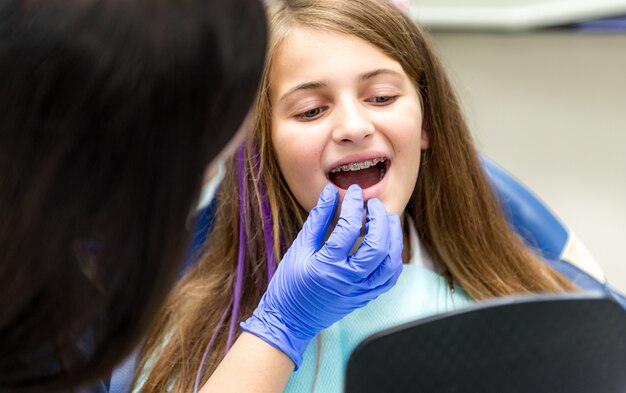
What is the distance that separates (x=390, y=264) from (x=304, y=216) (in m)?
0.27

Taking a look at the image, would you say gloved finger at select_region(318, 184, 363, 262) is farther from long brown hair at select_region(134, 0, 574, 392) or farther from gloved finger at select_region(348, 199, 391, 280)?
long brown hair at select_region(134, 0, 574, 392)

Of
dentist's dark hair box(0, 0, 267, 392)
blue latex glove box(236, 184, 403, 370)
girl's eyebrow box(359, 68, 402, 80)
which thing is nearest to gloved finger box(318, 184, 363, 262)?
blue latex glove box(236, 184, 403, 370)

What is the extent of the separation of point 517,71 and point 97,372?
2.30 metres

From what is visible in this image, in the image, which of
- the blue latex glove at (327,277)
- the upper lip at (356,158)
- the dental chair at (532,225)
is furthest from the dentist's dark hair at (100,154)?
the dental chair at (532,225)

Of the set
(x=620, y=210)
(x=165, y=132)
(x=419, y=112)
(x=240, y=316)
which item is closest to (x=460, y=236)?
(x=419, y=112)

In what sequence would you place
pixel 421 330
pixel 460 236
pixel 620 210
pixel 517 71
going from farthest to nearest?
1. pixel 517 71
2. pixel 620 210
3. pixel 460 236
4. pixel 421 330

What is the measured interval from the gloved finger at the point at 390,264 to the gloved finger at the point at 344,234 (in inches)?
2.1

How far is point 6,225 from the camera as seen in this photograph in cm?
73

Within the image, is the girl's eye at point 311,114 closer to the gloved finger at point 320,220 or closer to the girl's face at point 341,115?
the girl's face at point 341,115

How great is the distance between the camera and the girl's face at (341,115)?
48.8 inches

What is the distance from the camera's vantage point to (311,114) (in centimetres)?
128

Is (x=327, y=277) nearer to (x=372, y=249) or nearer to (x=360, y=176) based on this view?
(x=372, y=249)

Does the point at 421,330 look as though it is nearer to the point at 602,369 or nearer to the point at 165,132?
the point at 602,369

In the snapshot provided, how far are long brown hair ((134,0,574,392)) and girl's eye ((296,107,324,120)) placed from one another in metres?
0.06
